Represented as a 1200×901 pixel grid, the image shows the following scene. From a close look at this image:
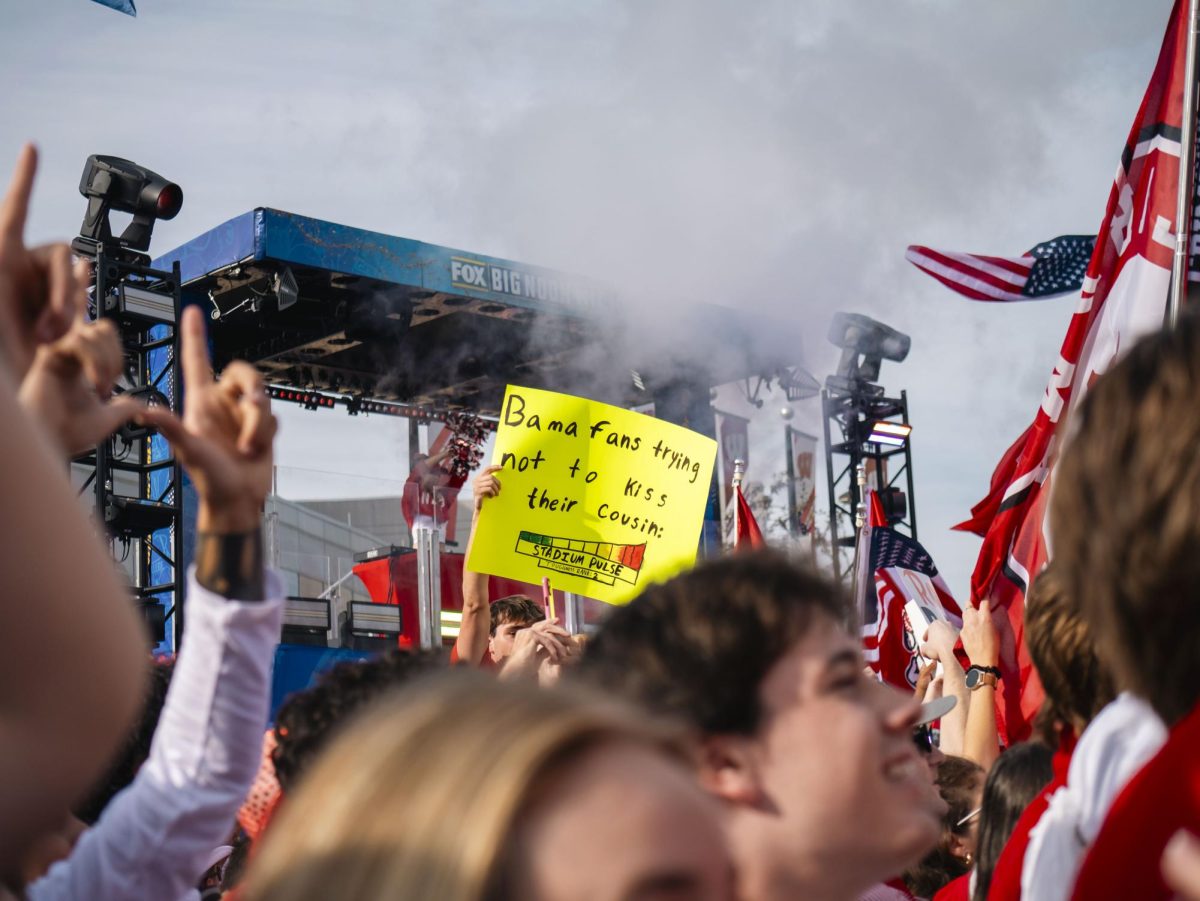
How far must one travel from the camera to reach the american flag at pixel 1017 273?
6480 mm

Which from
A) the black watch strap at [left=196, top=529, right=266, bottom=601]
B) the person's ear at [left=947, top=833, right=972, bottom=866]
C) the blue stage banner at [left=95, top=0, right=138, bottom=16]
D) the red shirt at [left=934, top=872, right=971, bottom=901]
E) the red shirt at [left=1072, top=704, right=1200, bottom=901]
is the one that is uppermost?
the blue stage banner at [left=95, top=0, right=138, bottom=16]

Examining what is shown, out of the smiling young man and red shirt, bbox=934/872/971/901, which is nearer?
the smiling young man

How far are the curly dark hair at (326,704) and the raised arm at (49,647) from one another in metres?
1.51

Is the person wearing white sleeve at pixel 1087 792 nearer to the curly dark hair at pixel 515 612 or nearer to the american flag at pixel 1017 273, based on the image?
the curly dark hair at pixel 515 612

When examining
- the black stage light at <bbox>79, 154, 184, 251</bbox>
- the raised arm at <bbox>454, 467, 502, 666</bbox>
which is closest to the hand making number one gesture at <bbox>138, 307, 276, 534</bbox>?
the raised arm at <bbox>454, 467, 502, 666</bbox>

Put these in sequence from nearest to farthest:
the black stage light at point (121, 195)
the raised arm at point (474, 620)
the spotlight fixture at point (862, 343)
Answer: the raised arm at point (474, 620)
the black stage light at point (121, 195)
the spotlight fixture at point (862, 343)

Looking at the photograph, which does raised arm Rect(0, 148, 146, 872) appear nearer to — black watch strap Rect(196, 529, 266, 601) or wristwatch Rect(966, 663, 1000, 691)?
black watch strap Rect(196, 529, 266, 601)

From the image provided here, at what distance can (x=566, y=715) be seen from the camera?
92 centimetres

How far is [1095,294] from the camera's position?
4.51 meters

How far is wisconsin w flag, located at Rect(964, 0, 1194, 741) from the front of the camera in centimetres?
433

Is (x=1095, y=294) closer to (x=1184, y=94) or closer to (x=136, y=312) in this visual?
(x=1184, y=94)

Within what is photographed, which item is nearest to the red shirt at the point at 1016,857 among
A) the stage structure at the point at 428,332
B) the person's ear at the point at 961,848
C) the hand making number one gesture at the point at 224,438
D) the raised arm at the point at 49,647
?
the hand making number one gesture at the point at 224,438

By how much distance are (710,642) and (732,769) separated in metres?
0.14

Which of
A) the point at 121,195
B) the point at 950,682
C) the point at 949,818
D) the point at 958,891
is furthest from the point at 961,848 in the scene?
the point at 121,195
